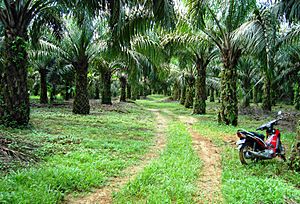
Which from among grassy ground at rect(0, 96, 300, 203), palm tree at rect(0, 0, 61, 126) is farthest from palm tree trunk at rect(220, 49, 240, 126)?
palm tree at rect(0, 0, 61, 126)

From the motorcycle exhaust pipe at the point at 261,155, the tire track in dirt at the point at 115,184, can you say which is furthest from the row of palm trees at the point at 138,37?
the motorcycle exhaust pipe at the point at 261,155

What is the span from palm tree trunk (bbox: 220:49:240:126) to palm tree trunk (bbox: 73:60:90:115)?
7.09 metres

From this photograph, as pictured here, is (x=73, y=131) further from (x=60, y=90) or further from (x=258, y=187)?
(x=60, y=90)

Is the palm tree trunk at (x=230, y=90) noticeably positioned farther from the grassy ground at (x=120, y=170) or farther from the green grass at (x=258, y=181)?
the green grass at (x=258, y=181)

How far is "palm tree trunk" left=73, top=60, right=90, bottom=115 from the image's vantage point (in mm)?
14094

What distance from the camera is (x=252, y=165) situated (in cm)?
591

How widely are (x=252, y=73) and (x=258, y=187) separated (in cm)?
2244

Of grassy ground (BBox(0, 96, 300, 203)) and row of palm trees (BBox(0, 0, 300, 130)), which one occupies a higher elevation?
row of palm trees (BBox(0, 0, 300, 130))

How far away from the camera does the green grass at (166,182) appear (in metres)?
4.02

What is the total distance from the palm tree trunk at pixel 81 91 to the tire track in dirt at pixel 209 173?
7334mm

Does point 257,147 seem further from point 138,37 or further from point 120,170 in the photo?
point 138,37

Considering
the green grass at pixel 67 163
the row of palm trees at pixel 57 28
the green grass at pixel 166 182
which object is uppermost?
the row of palm trees at pixel 57 28

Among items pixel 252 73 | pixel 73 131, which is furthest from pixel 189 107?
pixel 73 131

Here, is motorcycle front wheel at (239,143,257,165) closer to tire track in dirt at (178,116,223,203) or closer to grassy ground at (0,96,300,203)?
grassy ground at (0,96,300,203)
